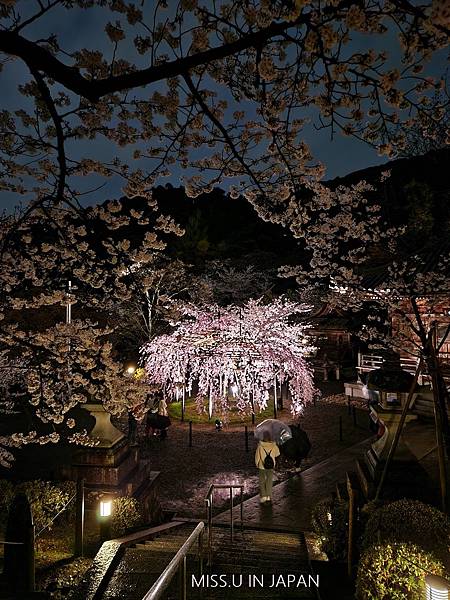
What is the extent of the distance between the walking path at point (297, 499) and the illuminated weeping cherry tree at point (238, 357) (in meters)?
3.91

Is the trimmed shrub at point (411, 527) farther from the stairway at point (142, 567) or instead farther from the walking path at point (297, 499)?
the walking path at point (297, 499)

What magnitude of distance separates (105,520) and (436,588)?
4.85 meters

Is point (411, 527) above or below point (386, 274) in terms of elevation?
below

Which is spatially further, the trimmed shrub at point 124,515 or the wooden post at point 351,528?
the trimmed shrub at point 124,515

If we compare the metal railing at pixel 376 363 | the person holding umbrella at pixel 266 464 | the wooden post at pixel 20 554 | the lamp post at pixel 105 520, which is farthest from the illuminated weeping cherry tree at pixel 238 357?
the wooden post at pixel 20 554

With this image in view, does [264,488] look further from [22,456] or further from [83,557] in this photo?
[22,456]

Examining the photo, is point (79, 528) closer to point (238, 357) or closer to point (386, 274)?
point (238, 357)

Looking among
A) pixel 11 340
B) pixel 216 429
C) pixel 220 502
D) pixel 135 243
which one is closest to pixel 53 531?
pixel 11 340

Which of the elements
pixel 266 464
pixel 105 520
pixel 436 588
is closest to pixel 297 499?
pixel 266 464

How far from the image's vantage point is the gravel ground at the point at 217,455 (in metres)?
11.5

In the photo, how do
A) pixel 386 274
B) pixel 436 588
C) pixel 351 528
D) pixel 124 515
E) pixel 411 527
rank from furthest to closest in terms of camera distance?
pixel 386 274
pixel 124 515
pixel 351 528
pixel 411 527
pixel 436 588

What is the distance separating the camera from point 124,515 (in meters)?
7.82

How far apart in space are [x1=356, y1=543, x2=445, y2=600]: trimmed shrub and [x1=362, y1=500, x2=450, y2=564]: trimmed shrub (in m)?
0.29

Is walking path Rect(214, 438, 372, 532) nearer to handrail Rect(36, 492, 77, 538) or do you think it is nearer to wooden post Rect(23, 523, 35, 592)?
handrail Rect(36, 492, 77, 538)
